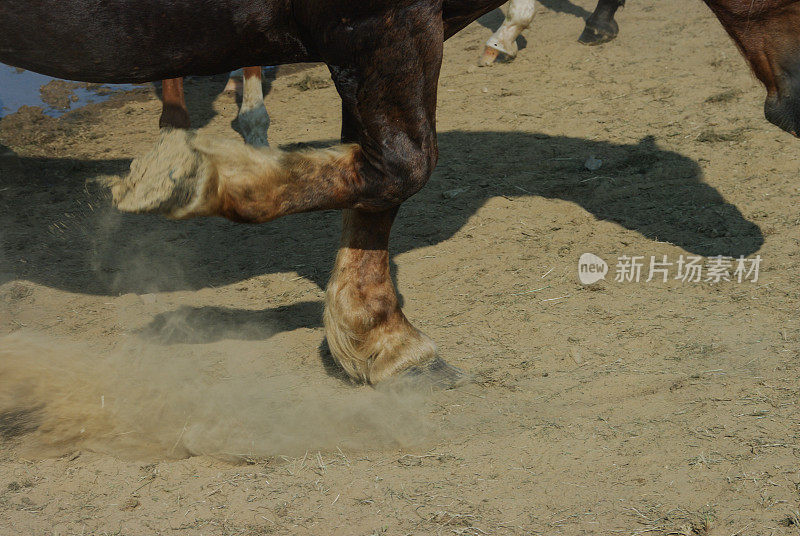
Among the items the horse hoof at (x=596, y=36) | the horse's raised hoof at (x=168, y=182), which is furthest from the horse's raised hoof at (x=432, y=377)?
the horse hoof at (x=596, y=36)

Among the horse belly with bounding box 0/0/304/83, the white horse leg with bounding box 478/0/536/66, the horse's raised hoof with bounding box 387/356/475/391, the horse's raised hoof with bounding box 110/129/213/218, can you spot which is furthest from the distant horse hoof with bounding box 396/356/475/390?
the white horse leg with bounding box 478/0/536/66

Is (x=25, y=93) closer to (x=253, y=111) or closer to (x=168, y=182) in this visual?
(x=253, y=111)

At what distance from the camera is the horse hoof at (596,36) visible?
7.38 meters

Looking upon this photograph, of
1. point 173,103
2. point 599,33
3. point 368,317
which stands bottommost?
point 368,317

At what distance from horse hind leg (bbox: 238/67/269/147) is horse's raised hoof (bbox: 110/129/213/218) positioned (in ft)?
11.4

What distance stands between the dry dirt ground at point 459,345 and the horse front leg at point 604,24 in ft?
4.34

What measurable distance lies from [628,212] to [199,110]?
13.7 ft

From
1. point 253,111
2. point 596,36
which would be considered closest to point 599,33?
point 596,36

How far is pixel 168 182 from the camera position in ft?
7.48

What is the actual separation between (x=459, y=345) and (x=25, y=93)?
5801mm

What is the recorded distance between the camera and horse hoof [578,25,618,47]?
7379mm

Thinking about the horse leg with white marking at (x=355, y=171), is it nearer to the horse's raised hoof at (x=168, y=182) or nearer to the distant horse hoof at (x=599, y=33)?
the horse's raised hoof at (x=168, y=182)

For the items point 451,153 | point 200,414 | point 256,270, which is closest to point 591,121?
point 451,153

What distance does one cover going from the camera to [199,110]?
687 centimetres
